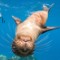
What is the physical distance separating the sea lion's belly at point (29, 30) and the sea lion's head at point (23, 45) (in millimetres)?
109

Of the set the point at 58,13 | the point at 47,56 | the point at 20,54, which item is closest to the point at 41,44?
the point at 20,54

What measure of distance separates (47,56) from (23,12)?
7067mm

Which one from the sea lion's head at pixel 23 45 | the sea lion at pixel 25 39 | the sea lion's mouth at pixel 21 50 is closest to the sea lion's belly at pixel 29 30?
the sea lion at pixel 25 39

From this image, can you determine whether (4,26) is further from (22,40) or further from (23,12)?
(22,40)

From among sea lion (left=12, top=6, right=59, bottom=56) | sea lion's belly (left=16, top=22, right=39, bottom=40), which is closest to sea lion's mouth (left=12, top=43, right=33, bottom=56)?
sea lion (left=12, top=6, right=59, bottom=56)

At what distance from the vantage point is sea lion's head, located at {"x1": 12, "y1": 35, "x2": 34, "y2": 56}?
3.22 meters

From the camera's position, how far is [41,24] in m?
4.10

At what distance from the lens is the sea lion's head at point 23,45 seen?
10.6ft

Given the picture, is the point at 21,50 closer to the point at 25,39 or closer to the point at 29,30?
the point at 25,39

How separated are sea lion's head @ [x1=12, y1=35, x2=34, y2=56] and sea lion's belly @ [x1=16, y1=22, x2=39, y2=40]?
109 millimetres

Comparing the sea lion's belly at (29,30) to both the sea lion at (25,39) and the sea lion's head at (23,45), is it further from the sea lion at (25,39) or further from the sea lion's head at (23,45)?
the sea lion's head at (23,45)

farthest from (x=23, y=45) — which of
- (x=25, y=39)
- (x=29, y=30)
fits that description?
(x=29, y=30)

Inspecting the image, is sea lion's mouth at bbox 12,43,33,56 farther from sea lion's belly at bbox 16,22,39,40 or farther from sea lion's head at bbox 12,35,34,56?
sea lion's belly at bbox 16,22,39,40

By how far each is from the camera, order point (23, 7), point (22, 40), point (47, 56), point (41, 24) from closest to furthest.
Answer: point (22, 40), point (41, 24), point (23, 7), point (47, 56)
